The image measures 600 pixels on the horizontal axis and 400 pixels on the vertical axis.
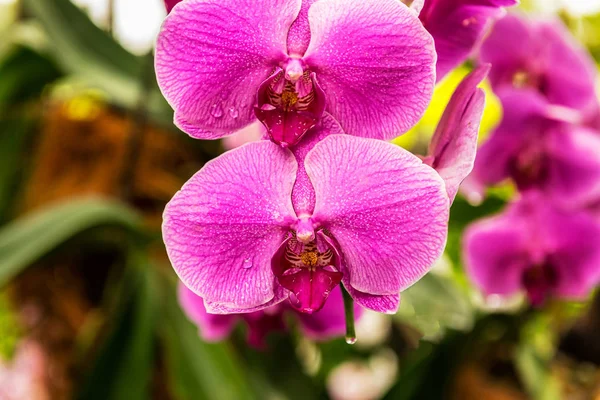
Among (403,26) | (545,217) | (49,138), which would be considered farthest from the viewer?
(49,138)

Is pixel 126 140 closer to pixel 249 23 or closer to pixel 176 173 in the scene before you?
pixel 176 173

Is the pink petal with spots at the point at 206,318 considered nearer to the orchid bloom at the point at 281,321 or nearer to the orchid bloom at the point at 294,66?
the orchid bloom at the point at 281,321

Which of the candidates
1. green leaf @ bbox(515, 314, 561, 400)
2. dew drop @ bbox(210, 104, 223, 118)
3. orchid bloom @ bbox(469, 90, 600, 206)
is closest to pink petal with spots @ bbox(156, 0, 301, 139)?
dew drop @ bbox(210, 104, 223, 118)

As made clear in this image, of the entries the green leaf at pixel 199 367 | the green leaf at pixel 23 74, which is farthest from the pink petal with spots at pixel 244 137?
the green leaf at pixel 23 74

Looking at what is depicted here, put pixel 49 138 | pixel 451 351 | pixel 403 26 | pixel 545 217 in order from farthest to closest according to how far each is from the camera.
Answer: pixel 49 138 → pixel 451 351 → pixel 545 217 → pixel 403 26

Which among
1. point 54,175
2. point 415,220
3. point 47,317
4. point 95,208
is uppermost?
point 415,220

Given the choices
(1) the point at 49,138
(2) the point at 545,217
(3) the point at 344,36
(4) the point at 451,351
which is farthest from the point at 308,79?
(1) the point at 49,138
